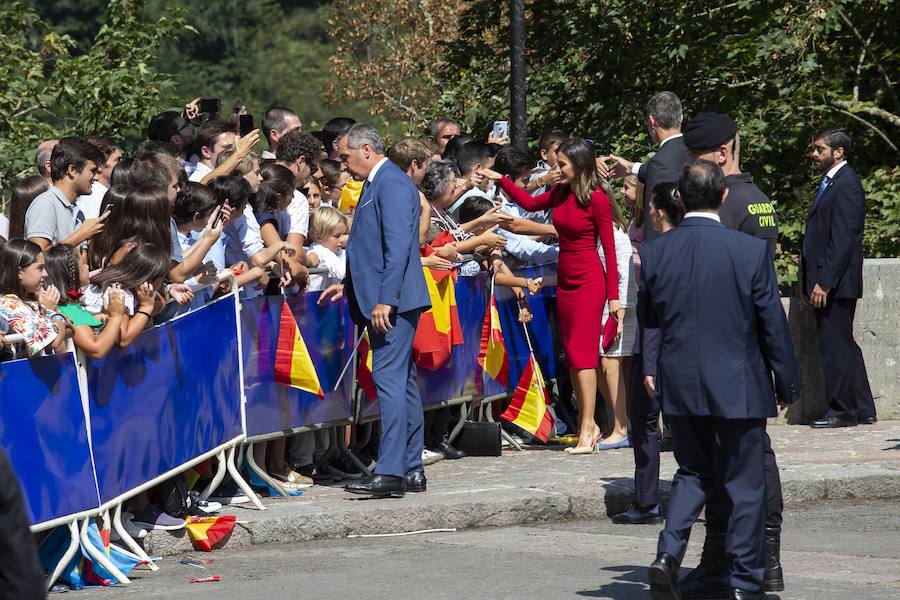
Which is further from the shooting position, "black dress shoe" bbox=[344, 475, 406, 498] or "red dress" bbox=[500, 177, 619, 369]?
"red dress" bbox=[500, 177, 619, 369]

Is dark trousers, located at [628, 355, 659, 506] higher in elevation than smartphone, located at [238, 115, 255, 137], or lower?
lower

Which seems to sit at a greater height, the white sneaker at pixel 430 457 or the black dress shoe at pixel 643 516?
the white sneaker at pixel 430 457

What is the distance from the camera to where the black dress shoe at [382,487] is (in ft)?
28.1

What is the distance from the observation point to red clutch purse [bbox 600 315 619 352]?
1041 centimetres

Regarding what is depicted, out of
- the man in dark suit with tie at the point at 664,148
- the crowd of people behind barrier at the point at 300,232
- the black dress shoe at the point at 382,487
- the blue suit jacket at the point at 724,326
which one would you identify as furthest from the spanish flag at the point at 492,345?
the blue suit jacket at the point at 724,326

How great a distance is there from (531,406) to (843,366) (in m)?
2.38

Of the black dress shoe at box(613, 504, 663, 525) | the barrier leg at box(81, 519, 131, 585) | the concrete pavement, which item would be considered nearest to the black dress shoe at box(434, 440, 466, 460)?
the concrete pavement

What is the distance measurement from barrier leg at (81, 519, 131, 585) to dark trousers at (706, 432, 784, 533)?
256 cm

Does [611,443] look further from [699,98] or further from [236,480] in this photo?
[699,98]

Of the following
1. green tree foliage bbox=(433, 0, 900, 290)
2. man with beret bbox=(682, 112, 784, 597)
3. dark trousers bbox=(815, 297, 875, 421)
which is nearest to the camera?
man with beret bbox=(682, 112, 784, 597)

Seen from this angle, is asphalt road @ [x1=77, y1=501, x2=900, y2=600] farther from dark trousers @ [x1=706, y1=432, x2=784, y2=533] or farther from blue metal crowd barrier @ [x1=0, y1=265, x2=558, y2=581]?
blue metal crowd barrier @ [x1=0, y1=265, x2=558, y2=581]

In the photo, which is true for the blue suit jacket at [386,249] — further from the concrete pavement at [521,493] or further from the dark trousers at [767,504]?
the dark trousers at [767,504]

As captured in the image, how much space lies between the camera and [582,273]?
410 inches

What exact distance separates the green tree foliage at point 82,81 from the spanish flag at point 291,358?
7.73 m
